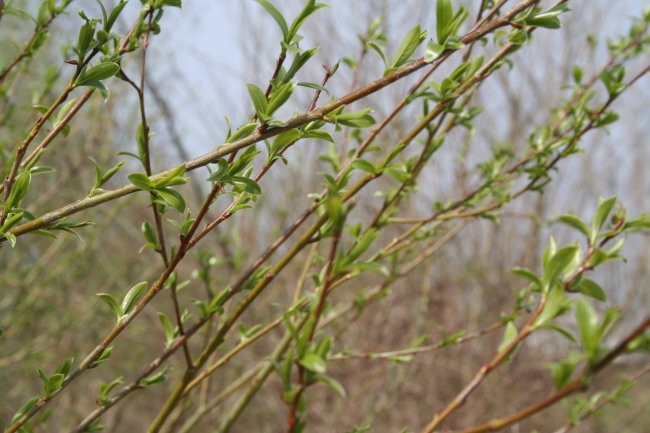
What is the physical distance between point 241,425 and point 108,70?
4973 mm

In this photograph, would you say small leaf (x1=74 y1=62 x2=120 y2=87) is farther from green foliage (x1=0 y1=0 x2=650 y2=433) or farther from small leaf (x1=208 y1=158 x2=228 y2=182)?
small leaf (x1=208 y1=158 x2=228 y2=182)

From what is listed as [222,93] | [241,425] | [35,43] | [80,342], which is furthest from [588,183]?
[35,43]

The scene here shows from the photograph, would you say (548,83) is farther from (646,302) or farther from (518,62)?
(646,302)

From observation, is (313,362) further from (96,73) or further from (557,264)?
(96,73)

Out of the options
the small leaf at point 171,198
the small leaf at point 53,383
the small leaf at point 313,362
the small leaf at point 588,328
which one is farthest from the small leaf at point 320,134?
the small leaf at point 53,383

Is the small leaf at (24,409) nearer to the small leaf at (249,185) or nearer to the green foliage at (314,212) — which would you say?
the green foliage at (314,212)

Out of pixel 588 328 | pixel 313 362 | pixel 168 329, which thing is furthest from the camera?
pixel 168 329

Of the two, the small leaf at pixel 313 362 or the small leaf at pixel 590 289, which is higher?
the small leaf at pixel 313 362

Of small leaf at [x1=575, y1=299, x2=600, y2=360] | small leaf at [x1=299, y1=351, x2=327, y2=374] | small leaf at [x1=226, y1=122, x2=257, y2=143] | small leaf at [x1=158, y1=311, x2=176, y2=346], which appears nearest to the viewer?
small leaf at [x1=575, y1=299, x2=600, y2=360]

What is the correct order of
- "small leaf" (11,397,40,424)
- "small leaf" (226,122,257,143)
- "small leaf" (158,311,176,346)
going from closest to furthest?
1. "small leaf" (226,122,257,143)
2. "small leaf" (11,397,40,424)
3. "small leaf" (158,311,176,346)

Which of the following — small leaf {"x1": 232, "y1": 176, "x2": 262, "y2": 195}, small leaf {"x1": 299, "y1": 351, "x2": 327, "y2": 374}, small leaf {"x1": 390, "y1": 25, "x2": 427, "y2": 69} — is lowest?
small leaf {"x1": 299, "y1": 351, "x2": 327, "y2": 374}

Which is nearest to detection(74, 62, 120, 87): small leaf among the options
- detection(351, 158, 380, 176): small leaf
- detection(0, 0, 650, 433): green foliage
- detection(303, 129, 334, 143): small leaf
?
detection(0, 0, 650, 433): green foliage

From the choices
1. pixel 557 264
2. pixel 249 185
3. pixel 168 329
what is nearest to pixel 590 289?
pixel 557 264

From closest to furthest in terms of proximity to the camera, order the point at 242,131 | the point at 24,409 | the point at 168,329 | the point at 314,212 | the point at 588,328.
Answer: the point at 588,328 < the point at 242,131 < the point at 24,409 < the point at 168,329 < the point at 314,212
